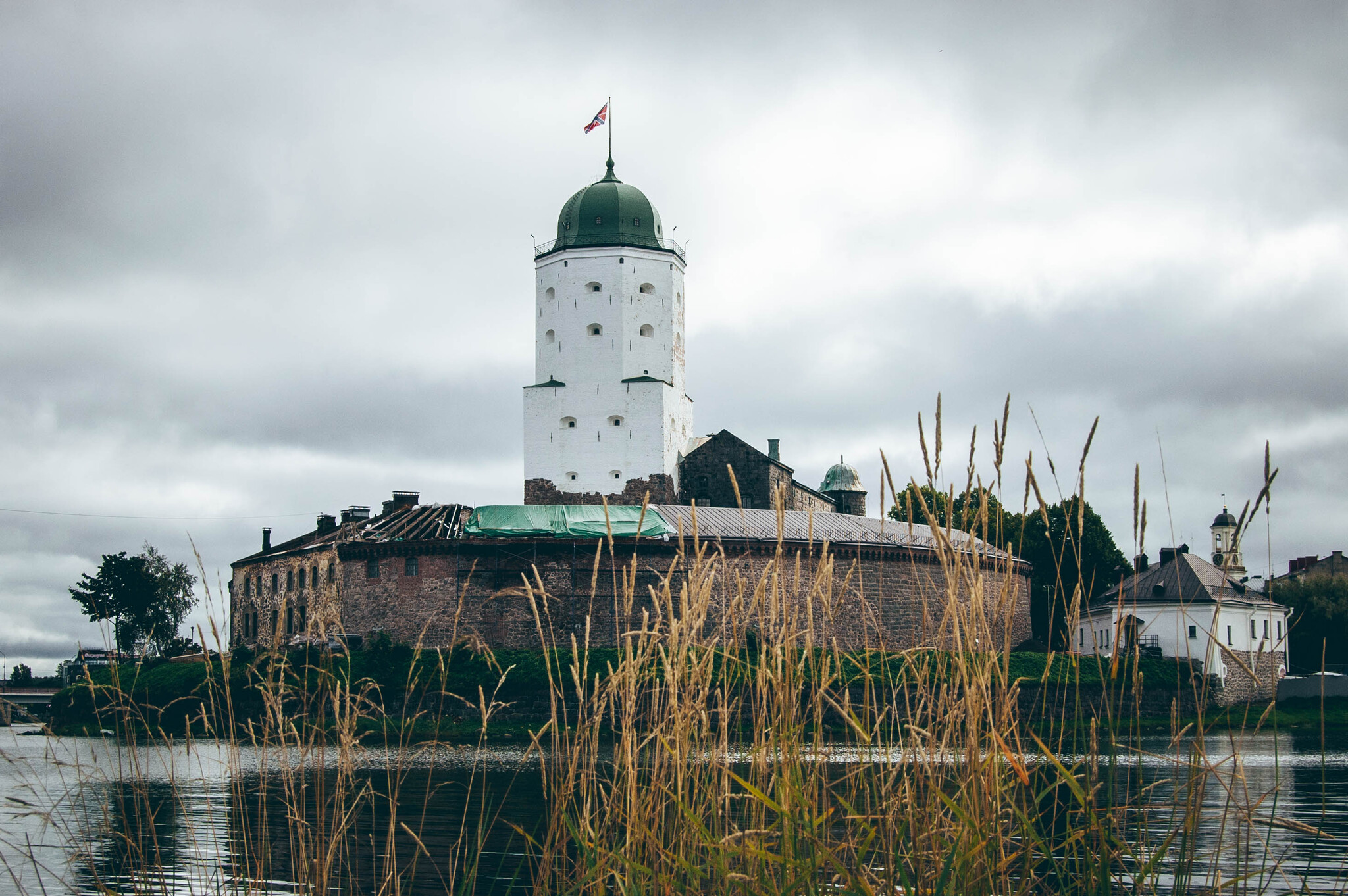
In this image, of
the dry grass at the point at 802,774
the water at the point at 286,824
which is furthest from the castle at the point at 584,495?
the dry grass at the point at 802,774

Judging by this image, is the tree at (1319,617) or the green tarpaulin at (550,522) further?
the tree at (1319,617)

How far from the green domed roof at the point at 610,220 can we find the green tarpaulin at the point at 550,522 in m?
12.1

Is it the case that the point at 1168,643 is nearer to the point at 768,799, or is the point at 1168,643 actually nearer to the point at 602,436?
the point at 602,436

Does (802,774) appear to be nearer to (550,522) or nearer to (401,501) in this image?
(550,522)

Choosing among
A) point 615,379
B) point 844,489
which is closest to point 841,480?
point 844,489

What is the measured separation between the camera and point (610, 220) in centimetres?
4366

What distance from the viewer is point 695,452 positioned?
142 feet

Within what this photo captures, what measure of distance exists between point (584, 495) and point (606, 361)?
5.05m

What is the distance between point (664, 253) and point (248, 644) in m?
20.4

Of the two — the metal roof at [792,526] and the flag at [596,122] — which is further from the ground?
the flag at [596,122]

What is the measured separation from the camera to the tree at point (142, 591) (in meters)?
43.3

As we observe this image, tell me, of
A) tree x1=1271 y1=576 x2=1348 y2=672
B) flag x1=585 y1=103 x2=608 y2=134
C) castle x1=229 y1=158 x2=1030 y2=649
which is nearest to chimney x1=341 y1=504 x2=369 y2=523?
castle x1=229 y1=158 x2=1030 y2=649

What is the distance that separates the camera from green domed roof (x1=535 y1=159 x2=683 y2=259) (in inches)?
1714

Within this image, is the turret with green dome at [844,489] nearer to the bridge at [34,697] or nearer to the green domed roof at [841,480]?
the green domed roof at [841,480]
